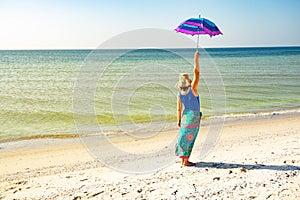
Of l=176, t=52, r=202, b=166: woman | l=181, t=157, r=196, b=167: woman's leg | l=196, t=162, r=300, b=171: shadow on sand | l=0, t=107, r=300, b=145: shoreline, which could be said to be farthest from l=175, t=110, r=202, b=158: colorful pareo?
l=0, t=107, r=300, b=145: shoreline

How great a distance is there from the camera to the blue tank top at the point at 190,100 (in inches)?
252

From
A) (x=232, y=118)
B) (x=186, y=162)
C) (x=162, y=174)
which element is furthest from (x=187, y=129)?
(x=232, y=118)

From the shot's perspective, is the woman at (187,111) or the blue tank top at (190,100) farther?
the blue tank top at (190,100)

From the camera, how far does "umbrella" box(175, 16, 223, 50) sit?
20.3ft

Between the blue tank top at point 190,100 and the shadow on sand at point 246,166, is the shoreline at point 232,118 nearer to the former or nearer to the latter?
the shadow on sand at point 246,166

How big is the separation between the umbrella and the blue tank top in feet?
3.68

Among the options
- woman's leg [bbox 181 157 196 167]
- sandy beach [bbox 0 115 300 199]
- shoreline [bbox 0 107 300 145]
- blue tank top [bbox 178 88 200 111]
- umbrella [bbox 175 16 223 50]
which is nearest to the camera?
sandy beach [bbox 0 115 300 199]

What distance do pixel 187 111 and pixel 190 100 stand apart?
0.25 metres

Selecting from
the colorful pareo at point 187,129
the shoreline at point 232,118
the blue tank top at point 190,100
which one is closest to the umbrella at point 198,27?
the blue tank top at point 190,100

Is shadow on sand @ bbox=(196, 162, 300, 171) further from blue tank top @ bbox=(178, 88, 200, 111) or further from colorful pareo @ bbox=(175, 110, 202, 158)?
blue tank top @ bbox=(178, 88, 200, 111)

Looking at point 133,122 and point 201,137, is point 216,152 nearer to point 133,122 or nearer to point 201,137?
point 201,137

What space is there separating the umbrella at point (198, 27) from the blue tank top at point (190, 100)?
1123mm

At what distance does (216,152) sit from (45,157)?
4.43 metres

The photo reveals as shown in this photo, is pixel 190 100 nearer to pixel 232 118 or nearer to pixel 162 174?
pixel 162 174
